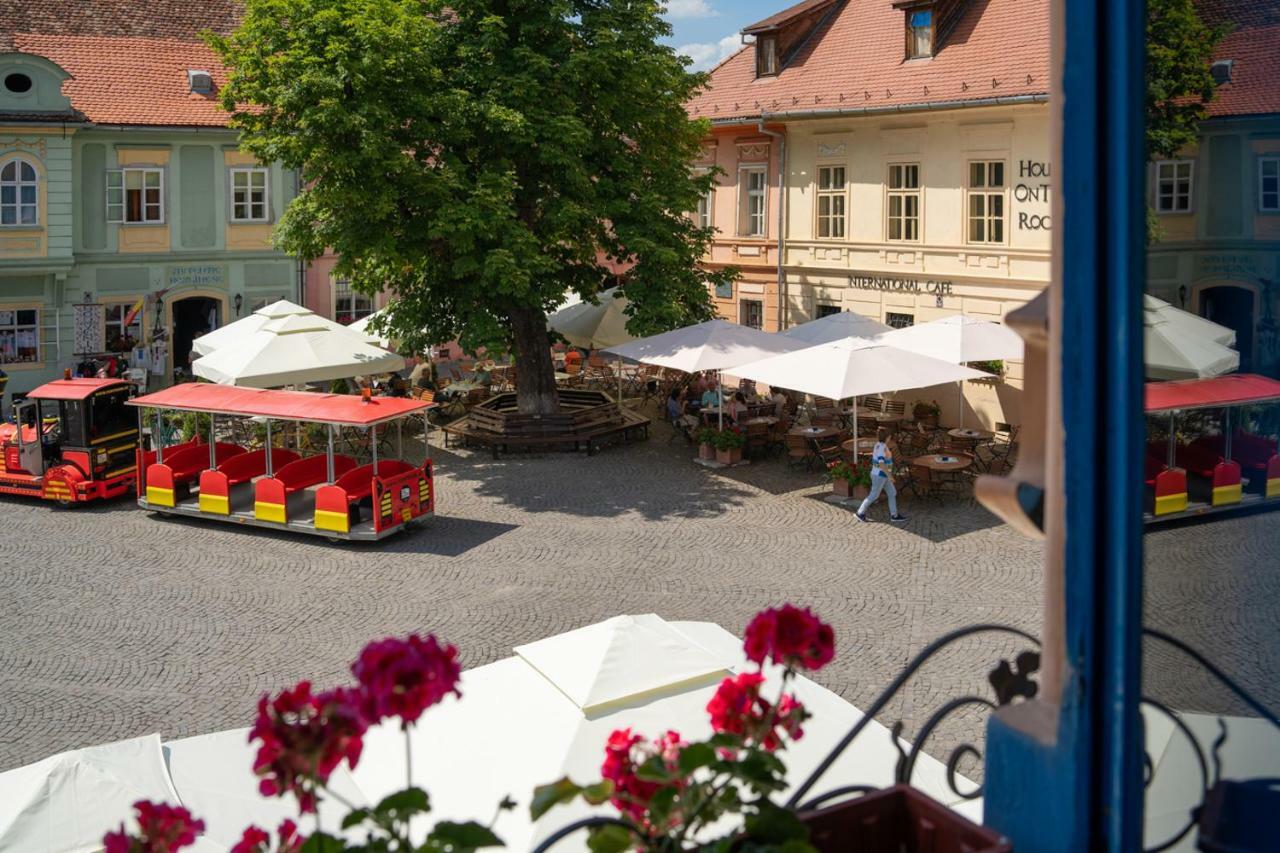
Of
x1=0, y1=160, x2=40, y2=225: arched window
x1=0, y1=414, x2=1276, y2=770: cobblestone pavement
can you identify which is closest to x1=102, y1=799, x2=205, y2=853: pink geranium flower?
x1=0, y1=414, x2=1276, y2=770: cobblestone pavement

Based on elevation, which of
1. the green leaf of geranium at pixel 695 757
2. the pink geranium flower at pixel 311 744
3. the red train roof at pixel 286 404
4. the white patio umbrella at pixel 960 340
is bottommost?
the green leaf of geranium at pixel 695 757

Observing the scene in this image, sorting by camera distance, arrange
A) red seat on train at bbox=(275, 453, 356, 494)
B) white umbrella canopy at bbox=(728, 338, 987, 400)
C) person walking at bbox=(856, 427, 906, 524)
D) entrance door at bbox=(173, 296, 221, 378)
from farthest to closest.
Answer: entrance door at bbox=(173, 296, 221, 378) < white umbrella canopy at bbox=(728, 338, 987, 400) < red seat on train at bbox=(275, 453, 356, 494) < person walking at bbox=(856, 427, 906, 524)

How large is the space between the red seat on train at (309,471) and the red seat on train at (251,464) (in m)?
0.38

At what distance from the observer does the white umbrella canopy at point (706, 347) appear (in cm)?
2302

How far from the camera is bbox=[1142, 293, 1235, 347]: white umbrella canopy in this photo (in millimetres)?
2619

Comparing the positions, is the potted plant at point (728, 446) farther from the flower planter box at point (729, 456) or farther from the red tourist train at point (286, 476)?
the red tourist train at point (286, 476)

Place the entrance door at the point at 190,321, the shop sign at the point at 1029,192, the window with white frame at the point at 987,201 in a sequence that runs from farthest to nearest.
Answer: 1. the entrance door at the point at 190,321
2. the window with white frame at the point at 987,201
3. the shop sign at the point at 1029,192

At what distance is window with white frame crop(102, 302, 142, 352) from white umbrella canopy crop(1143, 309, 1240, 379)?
31.6 m

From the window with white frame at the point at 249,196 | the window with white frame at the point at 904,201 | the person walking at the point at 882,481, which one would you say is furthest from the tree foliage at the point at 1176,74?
the window with white frame at the point at 249,196

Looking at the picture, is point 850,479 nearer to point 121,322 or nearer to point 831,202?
point 831,202

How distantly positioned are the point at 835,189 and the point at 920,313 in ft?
13.1

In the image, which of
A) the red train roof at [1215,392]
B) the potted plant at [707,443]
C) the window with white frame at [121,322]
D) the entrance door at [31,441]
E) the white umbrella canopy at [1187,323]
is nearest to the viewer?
the white umbrella canopy at [1187,323]

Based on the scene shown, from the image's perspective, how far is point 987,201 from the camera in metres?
26.2

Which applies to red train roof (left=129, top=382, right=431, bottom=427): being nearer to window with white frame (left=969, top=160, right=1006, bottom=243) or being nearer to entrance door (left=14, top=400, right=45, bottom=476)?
entrance door (left=14, top=400, right=45, bottom=476)
